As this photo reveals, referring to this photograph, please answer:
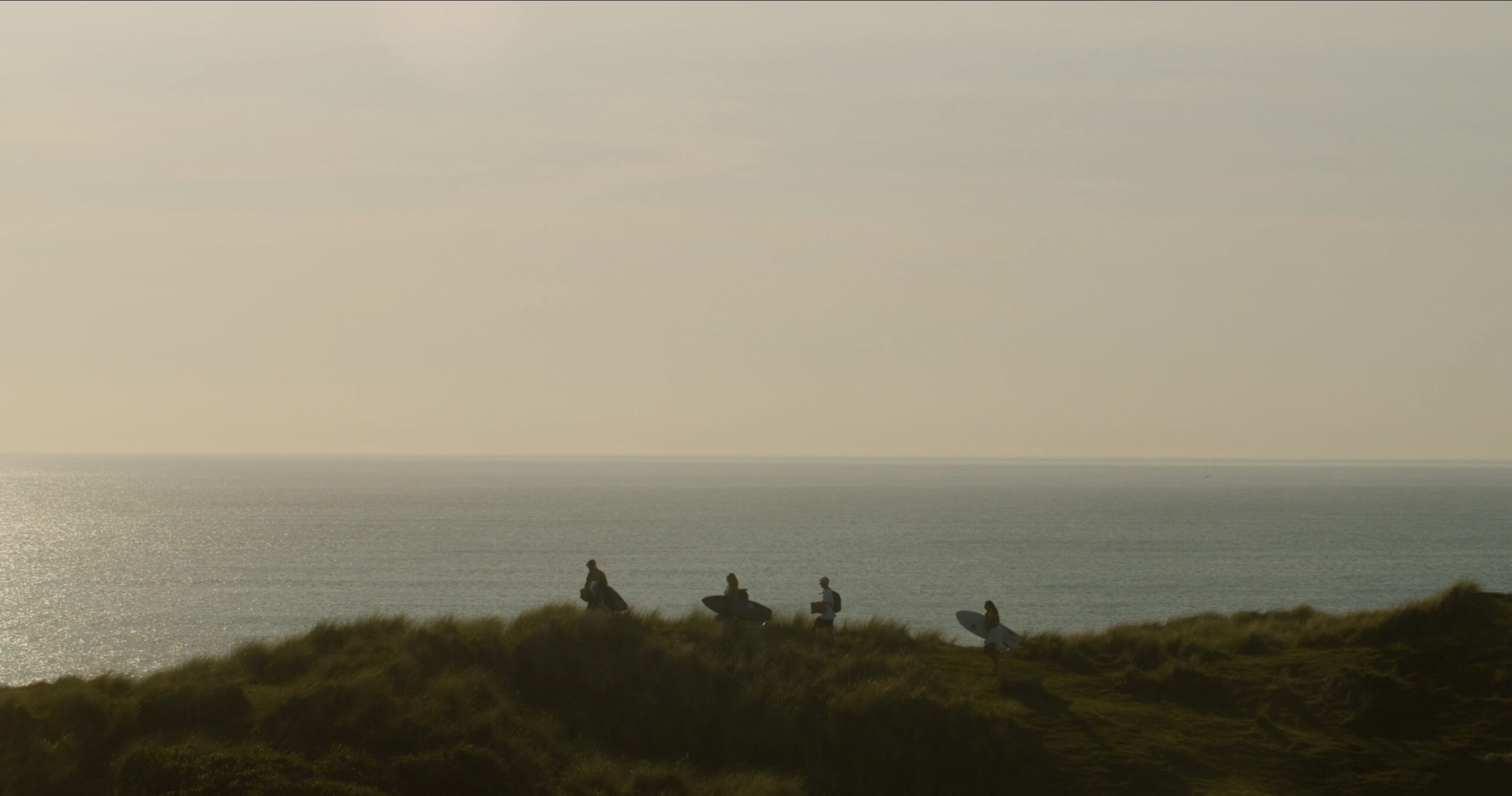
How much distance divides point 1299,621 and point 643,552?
8441 cm

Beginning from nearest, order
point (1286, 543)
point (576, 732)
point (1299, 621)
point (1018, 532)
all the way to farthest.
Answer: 1. point (576, 732)
2. point (1299, 621)
3. point (1286, 543)
4. point (1018, 532)

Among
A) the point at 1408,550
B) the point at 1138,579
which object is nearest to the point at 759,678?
the point at 1138,579

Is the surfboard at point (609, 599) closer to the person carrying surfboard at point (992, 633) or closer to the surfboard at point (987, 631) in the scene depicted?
the surfboard at point (987, 631)

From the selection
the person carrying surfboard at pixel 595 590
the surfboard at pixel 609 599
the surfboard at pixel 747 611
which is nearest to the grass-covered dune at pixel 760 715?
the surfboard at pixel 747 611

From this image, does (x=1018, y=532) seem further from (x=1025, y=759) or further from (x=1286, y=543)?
(x=1025, y=759)

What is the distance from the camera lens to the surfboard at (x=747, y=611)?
28.3 m

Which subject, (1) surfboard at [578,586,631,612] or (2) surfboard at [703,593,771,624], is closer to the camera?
(1) surfboard at [578,586,631,612]

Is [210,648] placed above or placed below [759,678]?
below

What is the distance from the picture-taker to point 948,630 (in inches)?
2399

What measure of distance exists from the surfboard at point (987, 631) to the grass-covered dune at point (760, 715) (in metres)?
0.54

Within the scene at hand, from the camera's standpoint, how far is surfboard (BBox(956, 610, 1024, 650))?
2669 cm

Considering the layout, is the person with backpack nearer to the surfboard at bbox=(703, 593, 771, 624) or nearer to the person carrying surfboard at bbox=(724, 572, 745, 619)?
the surfboard at bbox=(703, 593, 771, 624)

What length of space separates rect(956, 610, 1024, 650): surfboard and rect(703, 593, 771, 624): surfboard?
13.3 feet

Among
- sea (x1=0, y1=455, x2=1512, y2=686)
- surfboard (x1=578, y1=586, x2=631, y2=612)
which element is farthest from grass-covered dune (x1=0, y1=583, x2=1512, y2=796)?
sea (x1=0, y1=455, x2=1512, y2=686)
